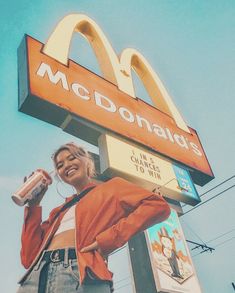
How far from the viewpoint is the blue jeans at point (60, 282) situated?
7.66 ft

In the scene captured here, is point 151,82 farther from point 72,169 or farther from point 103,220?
point 103,220

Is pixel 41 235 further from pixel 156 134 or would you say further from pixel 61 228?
pixel 156 134

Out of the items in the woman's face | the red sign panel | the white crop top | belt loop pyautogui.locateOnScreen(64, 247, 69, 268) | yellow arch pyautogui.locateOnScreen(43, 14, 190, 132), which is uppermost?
yellow arch pyautogui.locateOnScreen(43, 14, 190, 132)

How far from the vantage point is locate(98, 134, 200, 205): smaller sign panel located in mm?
4941

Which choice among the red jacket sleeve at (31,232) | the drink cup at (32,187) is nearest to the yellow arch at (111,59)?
the drink cup at (32,187)

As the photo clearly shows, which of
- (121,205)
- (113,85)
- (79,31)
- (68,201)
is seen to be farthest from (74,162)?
(79,31)

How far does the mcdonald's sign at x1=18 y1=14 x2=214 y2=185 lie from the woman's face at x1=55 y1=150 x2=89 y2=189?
1.35 m

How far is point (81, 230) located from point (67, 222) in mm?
234

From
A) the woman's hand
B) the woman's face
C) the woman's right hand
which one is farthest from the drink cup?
the woman's hand

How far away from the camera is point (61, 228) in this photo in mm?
2842

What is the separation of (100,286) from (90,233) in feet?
1.46

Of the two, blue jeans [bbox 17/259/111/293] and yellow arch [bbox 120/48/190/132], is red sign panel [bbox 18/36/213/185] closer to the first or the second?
yellow arch [bbox 120/48/190/132]

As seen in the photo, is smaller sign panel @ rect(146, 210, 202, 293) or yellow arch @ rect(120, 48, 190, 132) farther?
yellow arch @ rect(120, 48, 190, 132)

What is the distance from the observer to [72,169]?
3465mm
